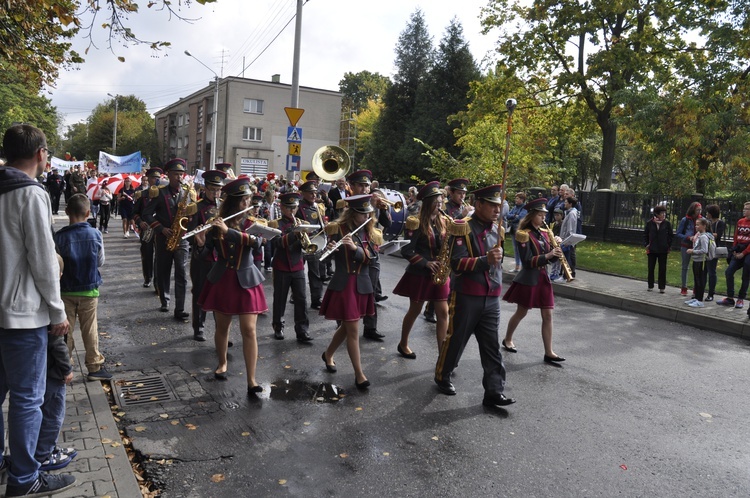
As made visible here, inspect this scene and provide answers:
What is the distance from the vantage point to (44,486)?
3.55 meters

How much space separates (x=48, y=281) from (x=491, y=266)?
3661 mm

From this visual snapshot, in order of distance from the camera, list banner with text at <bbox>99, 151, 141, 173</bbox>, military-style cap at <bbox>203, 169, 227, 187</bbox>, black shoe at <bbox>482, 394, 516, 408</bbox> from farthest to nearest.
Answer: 1. banner with text at <bbox>99, 151, 141, 173</bbox>
2. military-style cap at <bbox>203, 169, 227, 187</bbox>
3. black shoe at <bbox>482, 394, 516, 408</bbox>

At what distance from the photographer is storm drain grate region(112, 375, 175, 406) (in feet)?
18.1

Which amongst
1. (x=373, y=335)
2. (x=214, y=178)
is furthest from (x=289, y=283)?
(x=214, y=178)

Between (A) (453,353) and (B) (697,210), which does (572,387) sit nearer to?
(A) (453,353)

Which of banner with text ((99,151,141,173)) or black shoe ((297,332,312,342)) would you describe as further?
banner with text ((99,151,141,173))

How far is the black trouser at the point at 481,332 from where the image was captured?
5684mm

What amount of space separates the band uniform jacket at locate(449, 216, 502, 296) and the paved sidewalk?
10.3 feet

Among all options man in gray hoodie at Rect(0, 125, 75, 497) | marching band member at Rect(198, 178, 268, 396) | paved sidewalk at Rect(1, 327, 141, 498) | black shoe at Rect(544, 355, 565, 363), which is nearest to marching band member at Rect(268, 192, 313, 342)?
marching band member at Rect(198, 178, 268, 396)

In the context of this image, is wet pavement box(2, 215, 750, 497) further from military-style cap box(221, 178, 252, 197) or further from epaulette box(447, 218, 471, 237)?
military-style cap box(221, 178, 252, 197)

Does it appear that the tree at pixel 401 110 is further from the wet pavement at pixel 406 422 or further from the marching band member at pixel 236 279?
the marching band member at pixel 236 279

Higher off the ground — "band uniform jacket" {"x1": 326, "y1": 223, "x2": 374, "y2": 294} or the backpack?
the backpack

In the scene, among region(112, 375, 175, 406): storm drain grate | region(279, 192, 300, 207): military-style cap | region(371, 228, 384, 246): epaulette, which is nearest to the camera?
region(112, 375, 175, 406): storm drain grate

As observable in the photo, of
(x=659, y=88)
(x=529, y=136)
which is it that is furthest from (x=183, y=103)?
(x=659, y=88)
